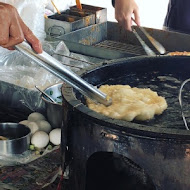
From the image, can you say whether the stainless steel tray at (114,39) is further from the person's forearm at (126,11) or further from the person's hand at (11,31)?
the person's hand at (11,31)

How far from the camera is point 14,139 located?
323cm

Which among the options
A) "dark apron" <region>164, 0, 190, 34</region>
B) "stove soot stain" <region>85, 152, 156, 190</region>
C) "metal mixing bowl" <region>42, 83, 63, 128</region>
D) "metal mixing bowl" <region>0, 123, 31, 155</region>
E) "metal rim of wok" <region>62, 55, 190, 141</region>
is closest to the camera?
"metal rim of wok" <region>62, 55, 190, 141</region>

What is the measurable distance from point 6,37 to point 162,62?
4.58 ft

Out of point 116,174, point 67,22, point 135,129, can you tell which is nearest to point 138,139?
point 135,129

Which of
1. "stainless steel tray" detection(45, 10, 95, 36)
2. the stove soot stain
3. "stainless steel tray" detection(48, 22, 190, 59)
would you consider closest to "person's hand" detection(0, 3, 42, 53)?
the stove soot stain

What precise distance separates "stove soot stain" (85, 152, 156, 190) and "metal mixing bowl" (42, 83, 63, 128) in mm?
806

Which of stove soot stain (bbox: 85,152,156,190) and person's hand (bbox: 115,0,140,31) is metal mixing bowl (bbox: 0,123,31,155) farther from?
person's hand (bbox: 115,0,140,31)

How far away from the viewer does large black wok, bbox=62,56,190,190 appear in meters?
1.99

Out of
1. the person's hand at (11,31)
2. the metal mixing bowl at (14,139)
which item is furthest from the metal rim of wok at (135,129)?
the metal mixing bowl at (14,139)

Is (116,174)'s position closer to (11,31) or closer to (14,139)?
(14,139)

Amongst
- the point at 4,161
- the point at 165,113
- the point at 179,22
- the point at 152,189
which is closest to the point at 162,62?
the point at 165,113

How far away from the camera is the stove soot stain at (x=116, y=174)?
2602mm

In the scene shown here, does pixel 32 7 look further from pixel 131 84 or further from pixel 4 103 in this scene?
pixel 131 84

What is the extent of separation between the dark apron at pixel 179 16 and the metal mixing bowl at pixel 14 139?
2.88m
